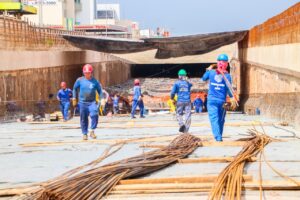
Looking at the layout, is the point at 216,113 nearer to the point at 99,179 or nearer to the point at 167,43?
the point at 99,179

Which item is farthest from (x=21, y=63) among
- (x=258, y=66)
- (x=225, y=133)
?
(x=225, y=133)

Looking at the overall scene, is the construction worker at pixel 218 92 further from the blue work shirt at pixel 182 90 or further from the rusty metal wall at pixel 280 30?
the rusty metal wall at pixel 280 30

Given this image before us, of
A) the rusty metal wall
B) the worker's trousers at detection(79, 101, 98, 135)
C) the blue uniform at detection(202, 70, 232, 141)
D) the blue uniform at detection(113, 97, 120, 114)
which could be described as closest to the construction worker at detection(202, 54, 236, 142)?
the blue uniform at detection(202, 70, 232, 141)

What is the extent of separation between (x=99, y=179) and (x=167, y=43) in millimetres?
21902

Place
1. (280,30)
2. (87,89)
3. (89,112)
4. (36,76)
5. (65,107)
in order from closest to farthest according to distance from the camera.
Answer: (87,89), (89,112), (280,30), (65,107), (36,76)

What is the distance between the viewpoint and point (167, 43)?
27.8 meters

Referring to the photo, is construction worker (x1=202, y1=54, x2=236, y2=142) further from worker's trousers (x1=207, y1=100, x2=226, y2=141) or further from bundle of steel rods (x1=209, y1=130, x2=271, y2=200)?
bundle of steel rods (x1=209, y1=130, x2=271, y2=200)

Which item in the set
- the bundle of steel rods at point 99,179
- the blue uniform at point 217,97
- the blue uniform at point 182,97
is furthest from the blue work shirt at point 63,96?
the bundle of steel rods at point 99,179

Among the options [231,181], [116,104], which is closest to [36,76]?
[116,104]

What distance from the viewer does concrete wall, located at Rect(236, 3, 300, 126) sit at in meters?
15.3

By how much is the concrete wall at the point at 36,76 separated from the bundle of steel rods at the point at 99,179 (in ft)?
54.4

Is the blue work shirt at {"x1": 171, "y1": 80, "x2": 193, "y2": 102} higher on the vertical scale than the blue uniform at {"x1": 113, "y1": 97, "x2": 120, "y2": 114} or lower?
higher

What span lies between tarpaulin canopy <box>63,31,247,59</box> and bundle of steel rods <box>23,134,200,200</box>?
19.6 m

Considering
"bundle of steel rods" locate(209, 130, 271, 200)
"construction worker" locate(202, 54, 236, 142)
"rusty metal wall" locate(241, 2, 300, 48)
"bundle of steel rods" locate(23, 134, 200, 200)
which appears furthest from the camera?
"rusty metal wall" locate(241, 2, 300, 48)
